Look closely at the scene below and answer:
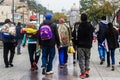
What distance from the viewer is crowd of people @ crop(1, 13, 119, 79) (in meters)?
12.9

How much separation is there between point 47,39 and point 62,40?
2.64 meters

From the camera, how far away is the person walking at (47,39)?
516 inches

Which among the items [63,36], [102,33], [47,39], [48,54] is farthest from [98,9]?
[47,39]

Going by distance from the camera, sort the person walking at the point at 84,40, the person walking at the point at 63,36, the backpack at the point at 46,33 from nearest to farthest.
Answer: the person walking at the point at 84,40 < the backpack at the point at 46,33 < the person walking at the point at 63,36

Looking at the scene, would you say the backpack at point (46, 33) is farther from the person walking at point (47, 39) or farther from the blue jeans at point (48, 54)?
the blue jeans at point (48, 54)

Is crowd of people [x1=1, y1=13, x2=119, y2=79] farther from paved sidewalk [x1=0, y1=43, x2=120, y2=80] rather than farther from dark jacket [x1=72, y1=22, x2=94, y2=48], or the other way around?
paved sidewalk [x1=0, y1=43, x2=120, y2=80]

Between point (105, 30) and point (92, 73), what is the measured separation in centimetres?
263

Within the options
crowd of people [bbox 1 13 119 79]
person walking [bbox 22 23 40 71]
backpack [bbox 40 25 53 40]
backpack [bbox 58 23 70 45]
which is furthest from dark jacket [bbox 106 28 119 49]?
backpack [bbox 40 25 53 40]

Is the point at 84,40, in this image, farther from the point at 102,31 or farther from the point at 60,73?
the point at 102,31

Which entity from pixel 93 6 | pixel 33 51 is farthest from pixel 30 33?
pixel 93 6

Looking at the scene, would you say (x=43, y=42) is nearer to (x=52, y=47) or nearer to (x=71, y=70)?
(x=52, y=47)

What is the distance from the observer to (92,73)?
13.9 meters

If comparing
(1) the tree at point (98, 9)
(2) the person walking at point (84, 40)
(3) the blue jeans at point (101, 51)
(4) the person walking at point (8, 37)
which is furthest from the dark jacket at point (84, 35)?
(1) the tree at point (98, 9)

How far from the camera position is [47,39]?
13.1 meters
